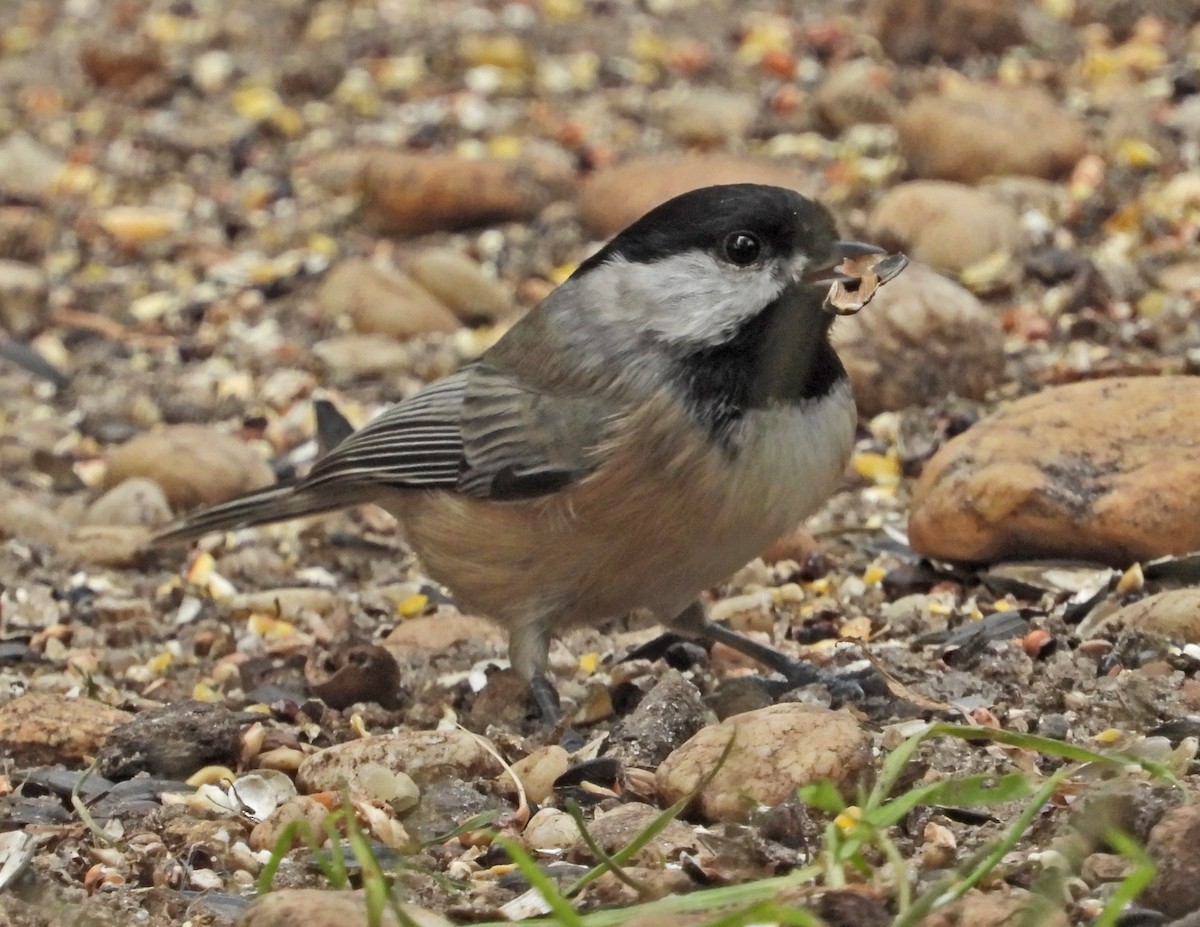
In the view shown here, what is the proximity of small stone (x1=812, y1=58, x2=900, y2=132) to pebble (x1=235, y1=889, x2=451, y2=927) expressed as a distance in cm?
405

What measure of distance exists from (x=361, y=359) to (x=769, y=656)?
6.58 feet

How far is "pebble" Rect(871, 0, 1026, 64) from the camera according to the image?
6008 mm

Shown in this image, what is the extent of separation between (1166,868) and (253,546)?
2.57 m

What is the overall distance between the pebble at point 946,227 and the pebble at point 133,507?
1.88m

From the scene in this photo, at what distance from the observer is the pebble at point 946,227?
471cm

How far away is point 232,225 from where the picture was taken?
5.81 m

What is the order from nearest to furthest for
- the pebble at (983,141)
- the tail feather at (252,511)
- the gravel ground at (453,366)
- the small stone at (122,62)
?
the gravel ground at (453,366) → the tail feather at (252,511) → the pebble at (983,141) → the small stone at (122,62)


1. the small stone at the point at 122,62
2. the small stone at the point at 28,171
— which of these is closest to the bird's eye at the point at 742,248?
the small stone at the point at 28,171

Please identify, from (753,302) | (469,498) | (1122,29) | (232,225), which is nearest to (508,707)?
(469,498)

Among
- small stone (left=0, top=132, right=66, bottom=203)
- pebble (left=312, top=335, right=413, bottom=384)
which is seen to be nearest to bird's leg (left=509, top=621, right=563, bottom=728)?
pebble (left=312, top=335, right=413, bottom=384)

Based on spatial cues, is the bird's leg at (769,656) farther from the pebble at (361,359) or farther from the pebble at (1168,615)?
the pebble at (361,359)

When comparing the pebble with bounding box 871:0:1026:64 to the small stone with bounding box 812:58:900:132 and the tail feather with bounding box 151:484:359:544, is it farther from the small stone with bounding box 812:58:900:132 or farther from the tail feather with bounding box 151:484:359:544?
the tail feather with bounding box 151:484:359:544

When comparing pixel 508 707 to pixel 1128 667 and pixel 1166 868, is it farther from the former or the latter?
pixel 1166 868

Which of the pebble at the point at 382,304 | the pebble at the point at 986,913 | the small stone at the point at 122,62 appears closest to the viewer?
the pebble at the point at 986,913
